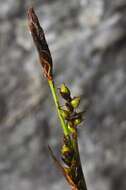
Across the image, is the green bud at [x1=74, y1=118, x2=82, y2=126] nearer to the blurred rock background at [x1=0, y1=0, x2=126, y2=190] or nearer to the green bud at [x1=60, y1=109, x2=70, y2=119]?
the green bud at [x1=60, y1=109, x2=70, y2=119]

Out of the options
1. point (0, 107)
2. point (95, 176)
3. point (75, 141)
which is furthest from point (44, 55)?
point (0, 107)

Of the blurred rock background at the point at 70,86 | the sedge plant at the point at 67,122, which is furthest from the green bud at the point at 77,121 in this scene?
the blurred rock background at the point at 70,86

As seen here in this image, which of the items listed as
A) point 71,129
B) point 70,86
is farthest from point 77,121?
point 70,86

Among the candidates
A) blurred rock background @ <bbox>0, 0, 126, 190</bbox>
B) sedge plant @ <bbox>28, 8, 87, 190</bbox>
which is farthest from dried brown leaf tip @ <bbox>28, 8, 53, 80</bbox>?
blurred rock background @ <bbox>0, 0, 126, 190</bbox>

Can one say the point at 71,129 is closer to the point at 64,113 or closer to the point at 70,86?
the point at 64,113

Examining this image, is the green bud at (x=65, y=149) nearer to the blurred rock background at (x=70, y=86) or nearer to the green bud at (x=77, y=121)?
the green bud at (x=77, y=121)

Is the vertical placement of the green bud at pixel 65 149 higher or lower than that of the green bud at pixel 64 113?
lower
